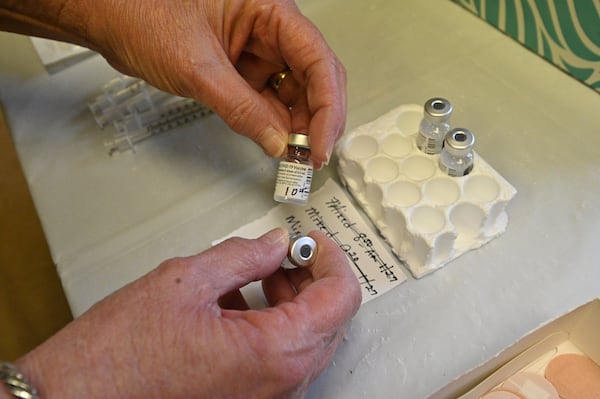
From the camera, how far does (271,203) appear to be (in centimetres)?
77

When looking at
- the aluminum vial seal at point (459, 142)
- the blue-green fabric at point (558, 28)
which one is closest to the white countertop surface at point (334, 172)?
the blue-green fabric at point (558, 28)

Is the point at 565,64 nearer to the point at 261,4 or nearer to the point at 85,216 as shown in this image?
the point at 261,4

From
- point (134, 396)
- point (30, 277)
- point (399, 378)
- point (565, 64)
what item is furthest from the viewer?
point (30, 277)

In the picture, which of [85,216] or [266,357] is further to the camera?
[85,216]

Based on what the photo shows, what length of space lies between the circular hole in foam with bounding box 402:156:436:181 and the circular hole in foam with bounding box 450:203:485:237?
0.06 m

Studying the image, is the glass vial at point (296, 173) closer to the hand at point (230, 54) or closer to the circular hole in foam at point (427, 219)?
the hand at point (230, 54)

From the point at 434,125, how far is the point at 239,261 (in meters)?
0.33

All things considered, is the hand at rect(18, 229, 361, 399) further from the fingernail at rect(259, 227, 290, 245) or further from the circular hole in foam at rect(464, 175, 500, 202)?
the circular hole in foam at rect(464, 175, 500, 202)

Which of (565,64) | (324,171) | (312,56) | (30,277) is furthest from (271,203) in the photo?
(30,277)

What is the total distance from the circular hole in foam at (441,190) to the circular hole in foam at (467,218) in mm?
15

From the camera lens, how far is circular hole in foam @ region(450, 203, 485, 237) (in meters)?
0.68

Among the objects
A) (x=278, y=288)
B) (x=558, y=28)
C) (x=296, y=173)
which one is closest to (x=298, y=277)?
(x=278, y=288)

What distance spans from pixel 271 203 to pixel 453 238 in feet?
0.81

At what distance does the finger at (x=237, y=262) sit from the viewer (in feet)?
1.69
